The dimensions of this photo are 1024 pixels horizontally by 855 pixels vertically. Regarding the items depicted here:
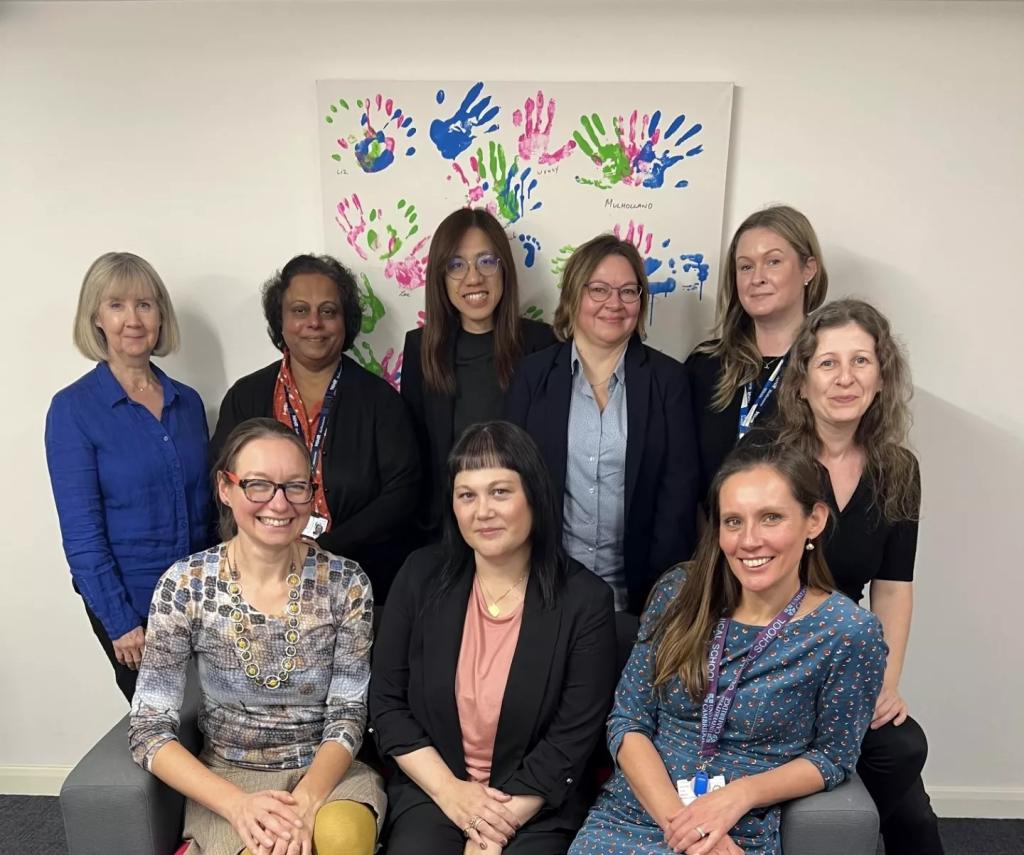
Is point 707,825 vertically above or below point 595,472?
below


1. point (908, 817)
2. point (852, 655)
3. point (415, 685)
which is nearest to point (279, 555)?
point (415, 685)

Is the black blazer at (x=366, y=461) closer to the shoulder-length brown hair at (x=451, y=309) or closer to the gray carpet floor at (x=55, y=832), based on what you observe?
the shoulder-length brown hair at (x=451, y=309)

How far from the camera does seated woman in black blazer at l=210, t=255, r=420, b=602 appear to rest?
262 cm

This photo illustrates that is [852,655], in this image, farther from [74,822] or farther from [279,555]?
[74,822]

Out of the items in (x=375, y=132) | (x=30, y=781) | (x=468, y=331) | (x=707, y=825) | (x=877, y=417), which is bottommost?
(x=30, y=781)

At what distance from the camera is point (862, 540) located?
2.21 meters

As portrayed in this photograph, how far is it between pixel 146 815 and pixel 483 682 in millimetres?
795

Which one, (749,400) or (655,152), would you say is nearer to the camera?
(749,400)

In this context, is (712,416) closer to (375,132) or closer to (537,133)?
(537,133)

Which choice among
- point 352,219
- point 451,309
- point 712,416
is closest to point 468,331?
point 451,309

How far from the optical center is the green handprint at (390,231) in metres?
2.86

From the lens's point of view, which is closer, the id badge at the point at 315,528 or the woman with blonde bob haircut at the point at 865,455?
the woman with blonde bob haircut at the point at 865,455

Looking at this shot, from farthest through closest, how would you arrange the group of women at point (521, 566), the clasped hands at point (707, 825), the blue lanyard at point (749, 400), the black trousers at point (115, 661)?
the black trousers at point (115, 661) < the blue lanyard at point (749, 400) < the group of women at point (521, 566) < the clasped hands at point (707, 825)

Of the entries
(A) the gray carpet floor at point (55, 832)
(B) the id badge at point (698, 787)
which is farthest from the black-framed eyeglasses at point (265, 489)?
(A) the gray carpet floor at point (55, 832)
